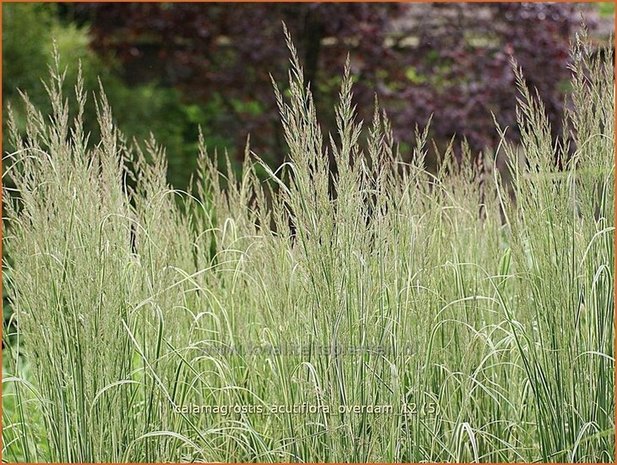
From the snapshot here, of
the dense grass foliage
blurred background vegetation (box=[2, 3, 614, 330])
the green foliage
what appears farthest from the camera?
the green foliage

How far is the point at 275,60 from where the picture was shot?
7637 millimetres

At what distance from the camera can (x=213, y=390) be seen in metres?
2.76

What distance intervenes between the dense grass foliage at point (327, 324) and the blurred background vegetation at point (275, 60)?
416 cm

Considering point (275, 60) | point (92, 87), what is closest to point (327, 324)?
point (275, 60)

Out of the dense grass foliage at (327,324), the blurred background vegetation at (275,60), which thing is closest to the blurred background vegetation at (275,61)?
the blurred background vegetation at (275,60)

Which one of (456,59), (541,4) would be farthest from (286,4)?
(541,4)

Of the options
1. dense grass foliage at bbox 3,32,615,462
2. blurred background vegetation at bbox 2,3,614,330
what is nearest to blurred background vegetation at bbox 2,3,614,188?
blurred background vegetation at bbox 2,3,614,330

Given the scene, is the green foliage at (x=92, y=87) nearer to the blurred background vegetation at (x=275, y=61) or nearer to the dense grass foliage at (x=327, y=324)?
the blurred background vegetation at (x=275, y=61)

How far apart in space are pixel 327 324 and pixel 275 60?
5579 millimetres

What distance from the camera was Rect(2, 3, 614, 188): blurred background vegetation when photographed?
274 inches

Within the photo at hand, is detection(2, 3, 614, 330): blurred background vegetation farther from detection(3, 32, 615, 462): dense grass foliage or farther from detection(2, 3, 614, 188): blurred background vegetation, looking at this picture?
detection(3, 32, 615, 462): dense grass foliage

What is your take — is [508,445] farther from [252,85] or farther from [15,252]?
[252,85]

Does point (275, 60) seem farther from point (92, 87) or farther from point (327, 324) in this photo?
point (327, 324)

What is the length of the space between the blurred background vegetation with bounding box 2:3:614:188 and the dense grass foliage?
4.16 meters
